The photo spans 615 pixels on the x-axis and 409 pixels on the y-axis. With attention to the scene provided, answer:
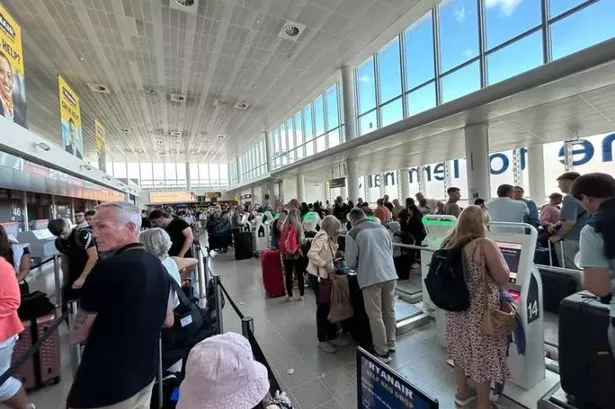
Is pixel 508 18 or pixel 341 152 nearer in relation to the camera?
pixel 508 18

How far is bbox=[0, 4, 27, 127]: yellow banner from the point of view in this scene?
4807 mm

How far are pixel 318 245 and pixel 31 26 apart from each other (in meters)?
8.51

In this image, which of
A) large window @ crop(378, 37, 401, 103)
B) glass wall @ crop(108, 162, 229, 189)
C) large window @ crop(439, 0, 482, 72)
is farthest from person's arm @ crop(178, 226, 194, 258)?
glass wall @ crop(108, 162, 229, 189)

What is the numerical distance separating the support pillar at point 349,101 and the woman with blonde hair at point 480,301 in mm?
8731

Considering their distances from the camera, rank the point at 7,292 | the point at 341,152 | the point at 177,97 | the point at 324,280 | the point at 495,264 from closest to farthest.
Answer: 1. the point at 7,292
2. the point at 495,264
3. the point at 324,280
4. the point at 341,152
5. the point at 177,97

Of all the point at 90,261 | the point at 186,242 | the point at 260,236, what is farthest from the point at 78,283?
the point at 260,236

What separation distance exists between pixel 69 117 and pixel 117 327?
9.01 metres

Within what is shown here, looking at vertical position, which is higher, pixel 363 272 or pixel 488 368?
pixel 363 272

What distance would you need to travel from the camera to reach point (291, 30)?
7.30 metres

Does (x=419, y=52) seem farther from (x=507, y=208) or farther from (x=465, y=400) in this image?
(x=465, y=400)

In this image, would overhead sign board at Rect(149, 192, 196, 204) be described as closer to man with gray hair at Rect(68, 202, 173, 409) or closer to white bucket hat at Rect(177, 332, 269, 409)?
man with gray hair at Rect(68, 202, 173, 409)

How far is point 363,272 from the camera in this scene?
2908 mm

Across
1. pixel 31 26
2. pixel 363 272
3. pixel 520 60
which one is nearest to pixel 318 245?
pixel 363 272

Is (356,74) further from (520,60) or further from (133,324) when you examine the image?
(133,324)
